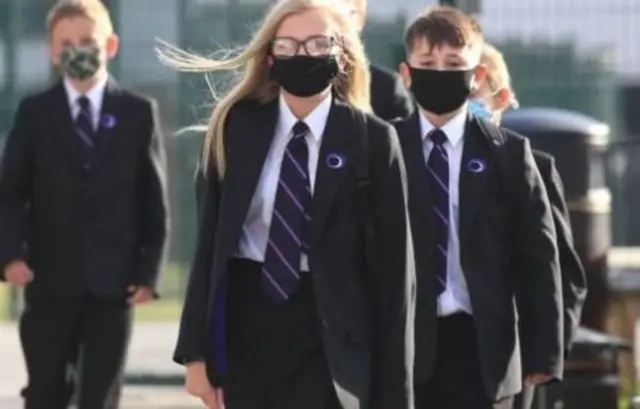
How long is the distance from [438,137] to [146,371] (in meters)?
6.53

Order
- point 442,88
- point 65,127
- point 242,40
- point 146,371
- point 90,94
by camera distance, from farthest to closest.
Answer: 1. point 146,371
2. point 242,40
3. point 90,94
4. point 65,127
5. point 442,88

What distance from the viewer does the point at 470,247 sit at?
6.15 meters

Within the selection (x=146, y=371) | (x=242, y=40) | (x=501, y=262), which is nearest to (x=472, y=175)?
(x=501, y=262)

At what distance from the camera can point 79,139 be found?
27.1ft

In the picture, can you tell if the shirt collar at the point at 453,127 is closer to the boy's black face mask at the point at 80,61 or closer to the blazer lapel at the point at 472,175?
the blazer lapel at the point at 472,175

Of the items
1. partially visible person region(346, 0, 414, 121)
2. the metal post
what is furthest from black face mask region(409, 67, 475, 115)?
the metal post

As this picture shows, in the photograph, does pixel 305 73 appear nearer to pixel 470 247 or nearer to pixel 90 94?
pixel 470 247

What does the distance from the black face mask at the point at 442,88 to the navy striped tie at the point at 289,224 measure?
0.84 metres

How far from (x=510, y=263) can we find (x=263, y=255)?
114cm

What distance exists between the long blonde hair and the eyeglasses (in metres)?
0.05

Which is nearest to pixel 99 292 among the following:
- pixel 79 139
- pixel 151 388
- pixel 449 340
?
pixel 79 139

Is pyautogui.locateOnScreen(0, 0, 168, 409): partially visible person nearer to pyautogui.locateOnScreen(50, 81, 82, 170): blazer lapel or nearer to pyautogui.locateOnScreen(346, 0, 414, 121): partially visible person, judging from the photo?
pyautogui.locateOnScreen(50, 81, 82, 170): blazer lapel

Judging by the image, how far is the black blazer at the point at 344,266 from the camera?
17.6ft

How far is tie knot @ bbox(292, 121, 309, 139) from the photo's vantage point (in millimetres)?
5531
